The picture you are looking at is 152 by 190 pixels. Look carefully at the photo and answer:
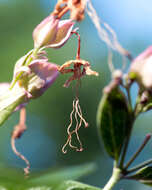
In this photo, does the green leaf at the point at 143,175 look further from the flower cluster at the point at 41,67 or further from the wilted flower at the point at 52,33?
the wilted flower at the point at 52,33

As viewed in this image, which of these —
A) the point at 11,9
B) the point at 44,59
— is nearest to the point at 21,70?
the point at 44,59

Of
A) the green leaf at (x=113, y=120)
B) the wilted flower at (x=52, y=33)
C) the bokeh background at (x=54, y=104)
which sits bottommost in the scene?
the bokeh background at (x=54, y=104)

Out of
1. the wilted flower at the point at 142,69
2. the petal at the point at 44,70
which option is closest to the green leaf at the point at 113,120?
the wilted flower at the point at 142,69

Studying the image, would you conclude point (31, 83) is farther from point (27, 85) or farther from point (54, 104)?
point (54, 104)

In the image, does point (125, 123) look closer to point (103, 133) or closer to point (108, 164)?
point (103, 133)

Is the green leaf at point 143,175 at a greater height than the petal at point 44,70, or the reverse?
the petal at point 44,70

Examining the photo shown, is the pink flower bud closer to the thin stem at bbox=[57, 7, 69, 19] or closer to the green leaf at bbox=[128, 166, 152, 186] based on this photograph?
the thin stem at bbox=[57, 7, 69, 19]

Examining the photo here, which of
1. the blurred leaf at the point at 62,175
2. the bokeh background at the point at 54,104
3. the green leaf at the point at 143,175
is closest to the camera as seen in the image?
the blurred leaf at the point at 62,175
